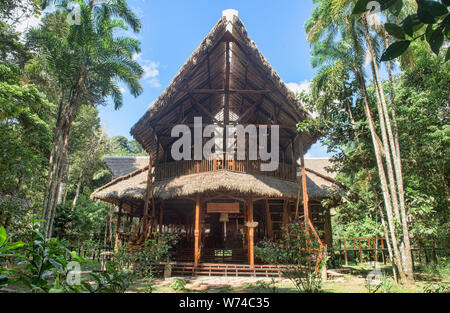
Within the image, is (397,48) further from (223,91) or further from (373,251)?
(373,251)

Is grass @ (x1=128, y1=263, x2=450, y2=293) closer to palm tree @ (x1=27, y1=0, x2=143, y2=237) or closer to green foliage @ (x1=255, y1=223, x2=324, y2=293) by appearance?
green foliage @ (x1=255, y1=223, x2=324, y2=293)

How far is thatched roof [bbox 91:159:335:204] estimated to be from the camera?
7.95 metres

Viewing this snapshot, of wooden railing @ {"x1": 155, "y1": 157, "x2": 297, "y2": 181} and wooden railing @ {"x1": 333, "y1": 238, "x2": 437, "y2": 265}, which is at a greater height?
wooden railing @ {"x1": 155, "y1": 157, "x2": 297, "y2": 181}

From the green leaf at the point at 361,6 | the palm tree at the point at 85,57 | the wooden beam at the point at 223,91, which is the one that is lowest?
the green leaf at the point at 361,6

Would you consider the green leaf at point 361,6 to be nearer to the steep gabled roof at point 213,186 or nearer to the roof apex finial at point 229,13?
the steep gabled roof at point 213,186

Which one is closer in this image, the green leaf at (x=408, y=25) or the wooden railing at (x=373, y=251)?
the green leaf at (x=408, y=25)

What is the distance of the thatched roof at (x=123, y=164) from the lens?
56.9 ft

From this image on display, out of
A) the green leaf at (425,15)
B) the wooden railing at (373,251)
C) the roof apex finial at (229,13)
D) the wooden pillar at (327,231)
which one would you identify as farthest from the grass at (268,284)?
the roof apex finial at (229,13)

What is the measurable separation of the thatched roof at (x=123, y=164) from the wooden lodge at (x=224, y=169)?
555cm

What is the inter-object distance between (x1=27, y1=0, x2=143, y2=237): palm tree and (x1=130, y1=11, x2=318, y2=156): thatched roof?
6.32ft

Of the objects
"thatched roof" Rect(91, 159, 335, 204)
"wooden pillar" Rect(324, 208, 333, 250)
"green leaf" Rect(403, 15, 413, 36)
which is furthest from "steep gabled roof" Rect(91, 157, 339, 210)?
"green leaf" Rect(403, 15, 413, 36)

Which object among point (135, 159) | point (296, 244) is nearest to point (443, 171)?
point (296, 244)

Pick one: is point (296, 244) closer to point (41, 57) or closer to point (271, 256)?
point (271, 256)

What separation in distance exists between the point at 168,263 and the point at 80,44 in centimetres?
764
